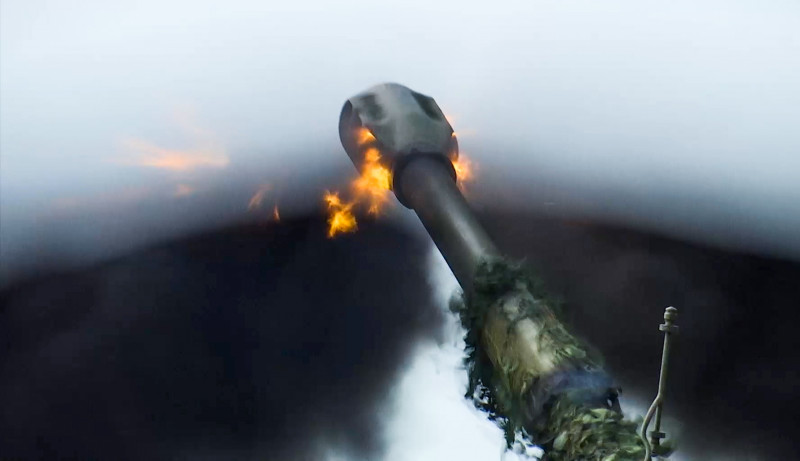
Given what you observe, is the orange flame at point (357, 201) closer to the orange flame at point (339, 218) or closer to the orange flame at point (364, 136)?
the orange flame at point (339, 218)

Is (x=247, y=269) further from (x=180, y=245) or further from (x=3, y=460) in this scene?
(x=3, y=460)

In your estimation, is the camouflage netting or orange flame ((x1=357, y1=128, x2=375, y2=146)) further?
orange flame ((x1=357, y1=128, x2=375, y2=146))

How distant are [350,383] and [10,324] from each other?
499cm

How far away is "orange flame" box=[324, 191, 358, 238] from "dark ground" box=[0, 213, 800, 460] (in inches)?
8.3

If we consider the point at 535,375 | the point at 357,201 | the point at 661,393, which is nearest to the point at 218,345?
the point at 357,201

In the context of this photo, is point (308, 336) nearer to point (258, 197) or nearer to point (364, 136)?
point (258, 197)

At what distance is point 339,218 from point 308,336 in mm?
2223

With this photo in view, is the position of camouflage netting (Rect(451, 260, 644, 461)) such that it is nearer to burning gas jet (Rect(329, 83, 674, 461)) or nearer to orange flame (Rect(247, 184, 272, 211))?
burning gas jet (Rect(329, 83, 674, 461))

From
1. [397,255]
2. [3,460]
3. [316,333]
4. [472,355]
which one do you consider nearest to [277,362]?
[316,333]

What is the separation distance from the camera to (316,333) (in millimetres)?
12312

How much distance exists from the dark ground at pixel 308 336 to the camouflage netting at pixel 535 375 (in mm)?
3241

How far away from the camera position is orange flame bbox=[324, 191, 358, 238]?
1352 cm

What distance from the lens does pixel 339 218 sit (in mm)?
13602

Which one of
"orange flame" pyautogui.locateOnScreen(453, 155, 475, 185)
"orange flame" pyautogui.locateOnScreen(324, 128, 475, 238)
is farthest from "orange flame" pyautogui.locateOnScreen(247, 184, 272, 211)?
"orange flame" pyautogui.locateOnScreen(453, 155, 475, 185)
